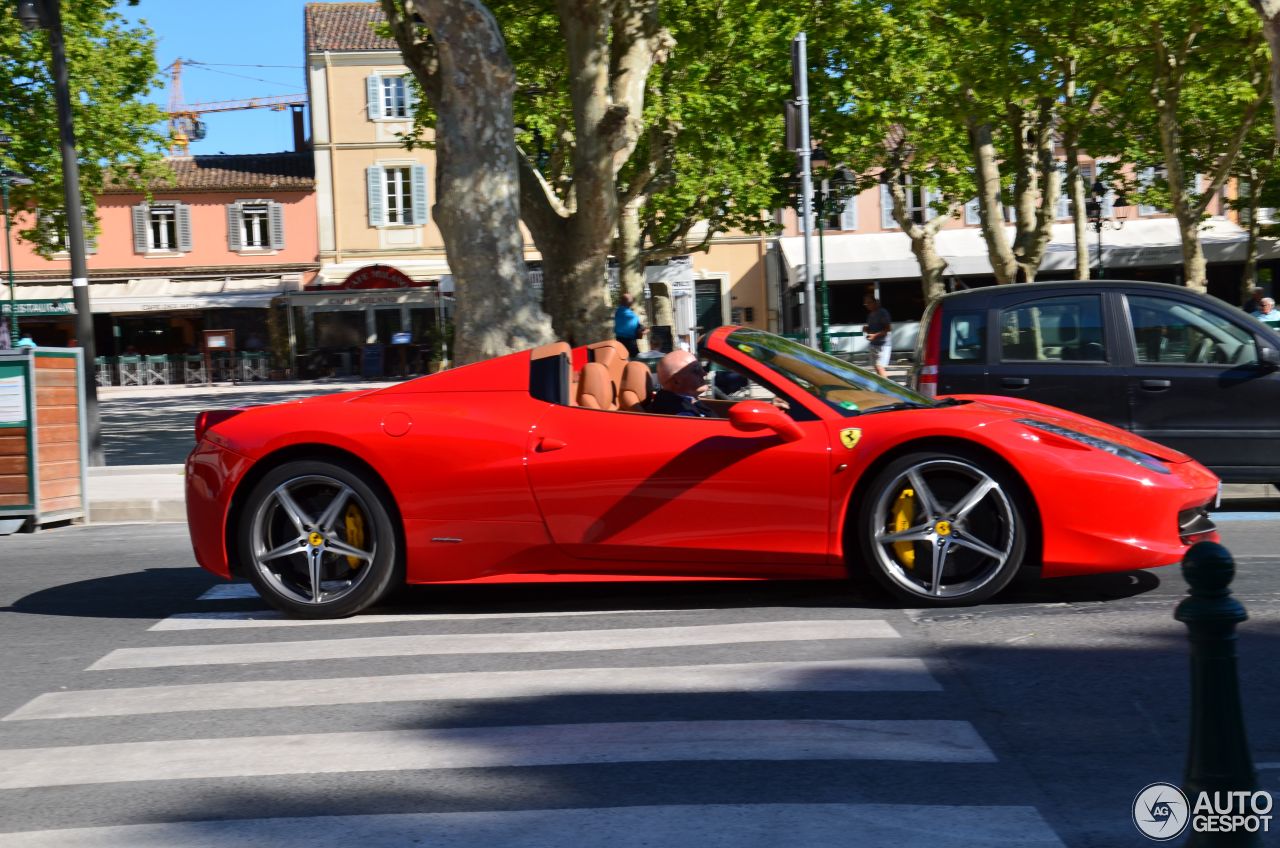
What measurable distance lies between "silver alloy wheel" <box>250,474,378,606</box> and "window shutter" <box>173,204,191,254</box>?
45.5 meters

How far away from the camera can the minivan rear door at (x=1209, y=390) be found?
9664 mm

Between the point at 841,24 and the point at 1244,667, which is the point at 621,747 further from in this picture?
the point at 841,24

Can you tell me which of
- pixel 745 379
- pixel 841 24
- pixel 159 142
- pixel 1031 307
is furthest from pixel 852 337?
pixel 745 379

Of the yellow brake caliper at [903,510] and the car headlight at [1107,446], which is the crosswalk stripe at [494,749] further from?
the car headlight at [1107,446]

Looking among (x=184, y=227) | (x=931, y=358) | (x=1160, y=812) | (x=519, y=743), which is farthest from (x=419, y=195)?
(x=1160, y=812)

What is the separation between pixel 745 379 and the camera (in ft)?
22.4

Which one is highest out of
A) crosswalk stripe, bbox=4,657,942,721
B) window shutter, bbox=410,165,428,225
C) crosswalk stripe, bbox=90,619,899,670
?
window shutter, bbox=410,165,428,225

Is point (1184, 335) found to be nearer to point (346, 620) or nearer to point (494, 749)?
point (346, 620)

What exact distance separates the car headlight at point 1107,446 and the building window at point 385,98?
45.4 m

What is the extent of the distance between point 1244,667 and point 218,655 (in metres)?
3.98

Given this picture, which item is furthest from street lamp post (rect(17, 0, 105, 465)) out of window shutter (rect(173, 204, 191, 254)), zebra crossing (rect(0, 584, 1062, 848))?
window shutter (rect(173, 204, 191, 254))

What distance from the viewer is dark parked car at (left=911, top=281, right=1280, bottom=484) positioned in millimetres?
9680

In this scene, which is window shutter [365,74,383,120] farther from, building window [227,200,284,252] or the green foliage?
the green foliage

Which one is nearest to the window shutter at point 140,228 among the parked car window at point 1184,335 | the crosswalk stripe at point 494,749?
the parked car window at point 1184,335
